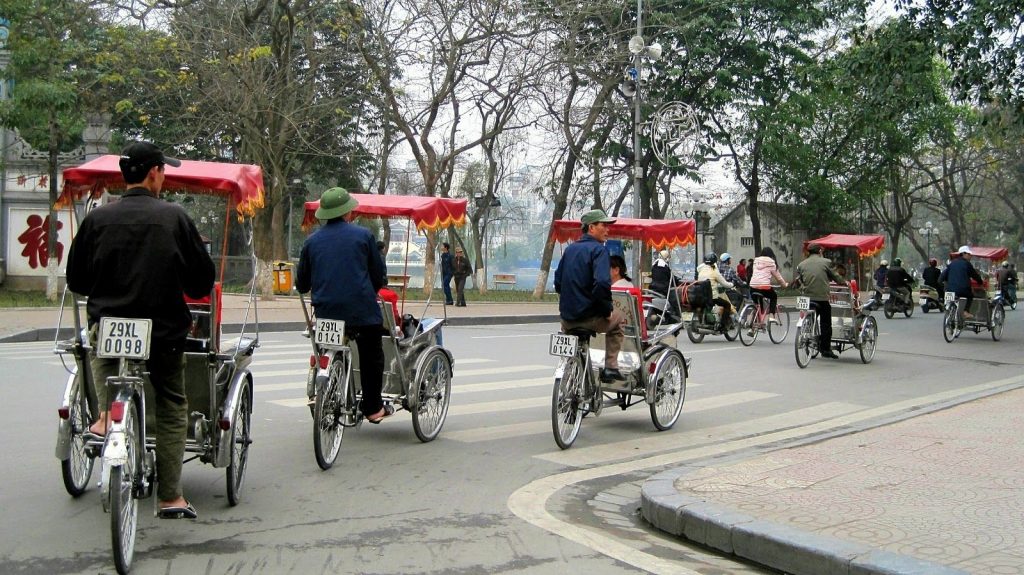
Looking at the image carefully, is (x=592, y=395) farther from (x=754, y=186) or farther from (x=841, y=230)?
(x=841, y=230)

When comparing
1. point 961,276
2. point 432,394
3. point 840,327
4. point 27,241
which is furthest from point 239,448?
point 27,241

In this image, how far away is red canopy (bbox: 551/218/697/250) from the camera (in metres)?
12.6

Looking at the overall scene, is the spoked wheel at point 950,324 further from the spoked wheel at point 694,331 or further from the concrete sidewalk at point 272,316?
the concrete sidewalk at point 272,316

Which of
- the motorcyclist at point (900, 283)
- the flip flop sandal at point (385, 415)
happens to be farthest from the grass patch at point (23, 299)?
the motorcyclist at point (900, 283)

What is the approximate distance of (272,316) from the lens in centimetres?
2158

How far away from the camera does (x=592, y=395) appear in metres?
8.38

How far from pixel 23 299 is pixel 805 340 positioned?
2041cm

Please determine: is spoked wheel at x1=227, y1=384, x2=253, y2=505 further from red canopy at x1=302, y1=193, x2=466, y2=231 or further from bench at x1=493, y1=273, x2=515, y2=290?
bench at x1=493, y1=273, x2=515, y2=290

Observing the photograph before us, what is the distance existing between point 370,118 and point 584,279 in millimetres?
28398

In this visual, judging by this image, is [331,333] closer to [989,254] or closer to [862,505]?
[862,505]

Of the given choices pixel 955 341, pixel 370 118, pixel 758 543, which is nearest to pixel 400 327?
pixel 758 543

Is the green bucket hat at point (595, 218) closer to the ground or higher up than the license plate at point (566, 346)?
higher up

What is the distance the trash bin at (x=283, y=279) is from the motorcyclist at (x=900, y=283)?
59.1 feet

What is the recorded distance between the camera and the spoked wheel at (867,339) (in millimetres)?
15750
